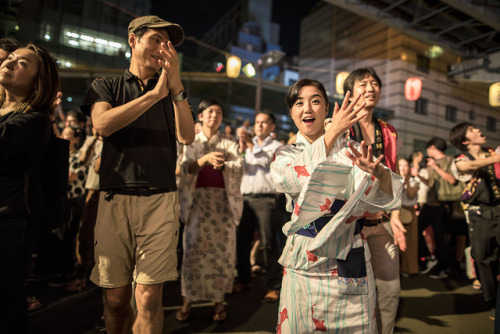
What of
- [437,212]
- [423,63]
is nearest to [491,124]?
[423,63]

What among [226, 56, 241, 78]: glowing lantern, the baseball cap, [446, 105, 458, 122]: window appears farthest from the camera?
[446, 105, 458, 122]: window

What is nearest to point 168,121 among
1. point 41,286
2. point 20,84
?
Answer: point 20,84

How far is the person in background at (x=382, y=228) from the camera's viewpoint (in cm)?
223

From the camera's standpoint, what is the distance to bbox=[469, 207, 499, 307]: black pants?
368 centimetres

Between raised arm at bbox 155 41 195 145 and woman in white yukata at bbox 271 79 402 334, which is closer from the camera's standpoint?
A: woman in white yukata at bbox 271 79 402 334

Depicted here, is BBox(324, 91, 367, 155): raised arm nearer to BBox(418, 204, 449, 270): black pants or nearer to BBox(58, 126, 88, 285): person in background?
BBox(58, 126, 88, 285): person in background

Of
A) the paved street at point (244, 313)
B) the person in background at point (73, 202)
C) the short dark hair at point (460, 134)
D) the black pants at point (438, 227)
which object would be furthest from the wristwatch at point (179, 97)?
the black pants at point (438, 227)

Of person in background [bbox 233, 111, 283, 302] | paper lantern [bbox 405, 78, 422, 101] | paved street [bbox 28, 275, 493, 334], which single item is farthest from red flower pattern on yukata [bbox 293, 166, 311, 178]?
paper lantern [bbox 405, 78, 422, 101]

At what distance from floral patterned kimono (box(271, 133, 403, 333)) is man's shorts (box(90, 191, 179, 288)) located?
0.80m

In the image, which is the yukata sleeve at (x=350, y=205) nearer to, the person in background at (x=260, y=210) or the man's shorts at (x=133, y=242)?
the man's shorts at (x=133, y=242)

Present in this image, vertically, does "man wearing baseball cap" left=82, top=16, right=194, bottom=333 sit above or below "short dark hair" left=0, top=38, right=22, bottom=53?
below

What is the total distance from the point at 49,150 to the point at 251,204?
2.74 meters

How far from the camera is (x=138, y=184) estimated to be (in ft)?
6.22

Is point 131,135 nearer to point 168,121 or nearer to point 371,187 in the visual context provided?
point 168,121
